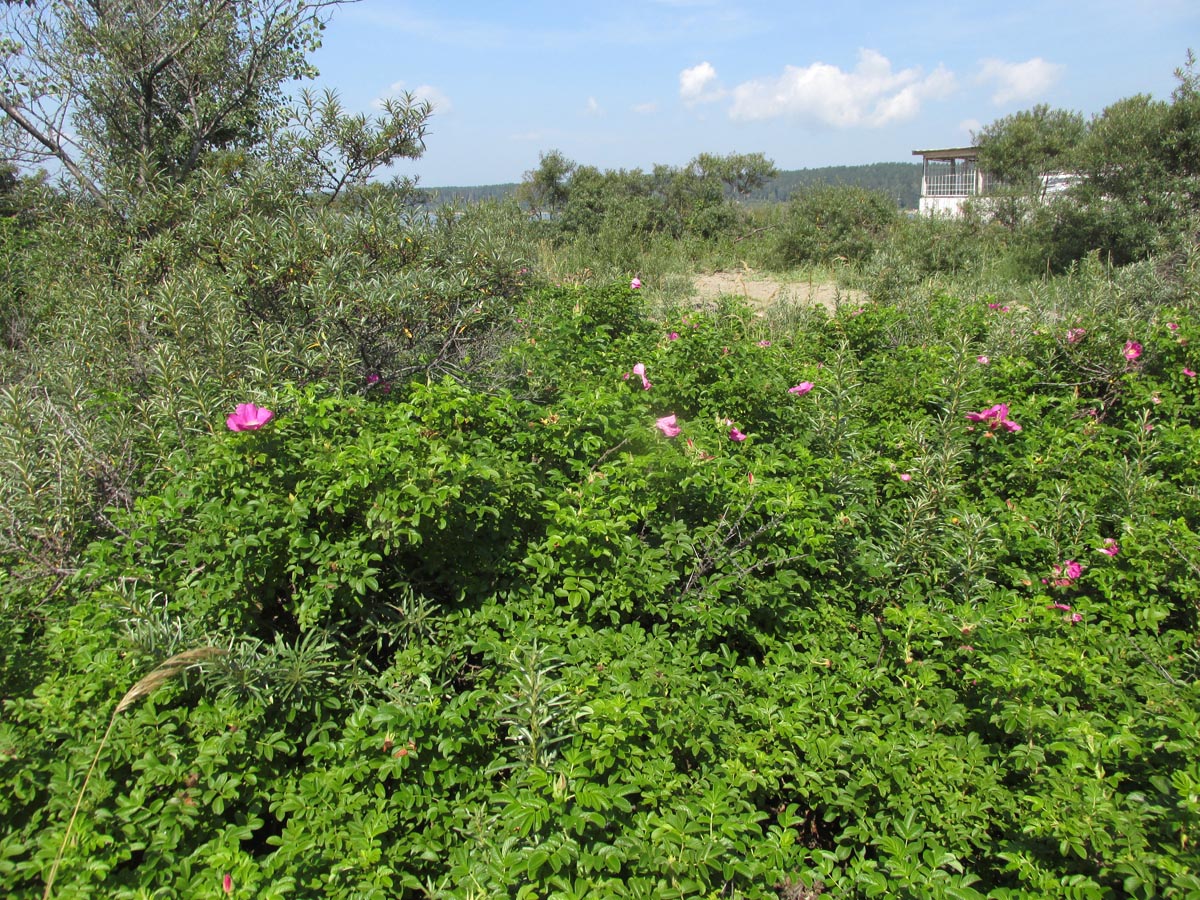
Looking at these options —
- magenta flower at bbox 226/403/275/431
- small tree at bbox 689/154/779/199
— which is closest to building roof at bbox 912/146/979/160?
small tree at bbox 689/154/779/199

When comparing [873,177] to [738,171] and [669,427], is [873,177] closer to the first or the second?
[738,171]

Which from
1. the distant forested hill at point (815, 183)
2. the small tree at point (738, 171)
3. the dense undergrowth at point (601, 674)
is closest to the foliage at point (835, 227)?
the distant forested hill at point (815, 183)

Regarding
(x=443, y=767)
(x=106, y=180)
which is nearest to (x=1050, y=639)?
(x=443, y=767)

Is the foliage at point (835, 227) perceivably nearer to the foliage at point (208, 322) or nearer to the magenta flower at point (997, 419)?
the magenta flower at point (997, 419)

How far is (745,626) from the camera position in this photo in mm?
2406

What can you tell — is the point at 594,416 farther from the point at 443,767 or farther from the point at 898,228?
the point at 898,228

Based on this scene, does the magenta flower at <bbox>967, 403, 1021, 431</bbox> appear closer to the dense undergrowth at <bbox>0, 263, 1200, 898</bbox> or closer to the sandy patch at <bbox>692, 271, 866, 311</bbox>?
the dense undergrowth at <bbox>0, 263, 1200, 898</bbox>

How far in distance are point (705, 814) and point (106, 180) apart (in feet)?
14.6

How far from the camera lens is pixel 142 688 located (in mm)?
1633

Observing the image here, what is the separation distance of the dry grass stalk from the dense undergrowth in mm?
18

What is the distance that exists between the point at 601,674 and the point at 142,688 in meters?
1.09

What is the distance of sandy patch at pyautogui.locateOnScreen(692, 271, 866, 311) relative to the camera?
9375mm

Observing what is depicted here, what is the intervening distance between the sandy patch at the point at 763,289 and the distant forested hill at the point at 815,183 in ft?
11.0

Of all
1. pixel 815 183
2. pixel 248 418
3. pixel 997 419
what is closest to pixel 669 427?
pixel 248 418
